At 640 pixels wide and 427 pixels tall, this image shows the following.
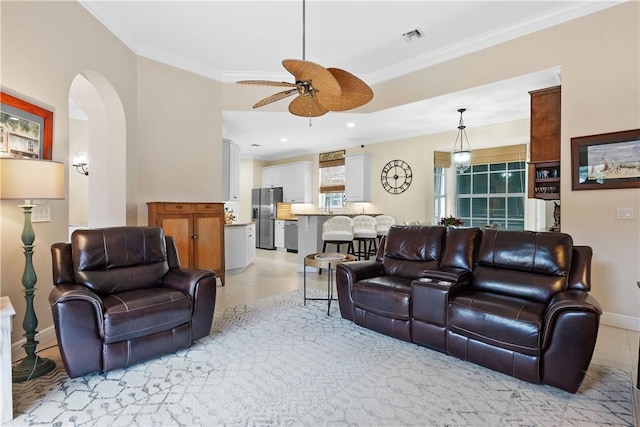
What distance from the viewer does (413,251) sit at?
3387 millimetres

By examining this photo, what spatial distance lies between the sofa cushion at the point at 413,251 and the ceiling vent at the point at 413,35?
2219 mm

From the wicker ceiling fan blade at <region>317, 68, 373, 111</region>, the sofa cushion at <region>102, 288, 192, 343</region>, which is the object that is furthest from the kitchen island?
the sofa cushion at <region>102, 288, 192, 343</region>

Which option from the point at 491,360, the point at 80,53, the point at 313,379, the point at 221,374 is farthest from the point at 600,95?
the point at 80,53

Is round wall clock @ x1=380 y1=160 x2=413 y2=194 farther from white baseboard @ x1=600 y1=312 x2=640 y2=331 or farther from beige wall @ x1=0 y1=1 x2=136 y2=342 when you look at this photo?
beige wall @ x1=0 y1=1 x2=136 y2=342

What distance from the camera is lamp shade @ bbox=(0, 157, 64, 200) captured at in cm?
199

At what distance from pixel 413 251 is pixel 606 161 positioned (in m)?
2.01

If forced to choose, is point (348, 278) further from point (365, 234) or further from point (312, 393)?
point (365, 234)

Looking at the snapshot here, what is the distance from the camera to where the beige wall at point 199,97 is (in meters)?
2.63

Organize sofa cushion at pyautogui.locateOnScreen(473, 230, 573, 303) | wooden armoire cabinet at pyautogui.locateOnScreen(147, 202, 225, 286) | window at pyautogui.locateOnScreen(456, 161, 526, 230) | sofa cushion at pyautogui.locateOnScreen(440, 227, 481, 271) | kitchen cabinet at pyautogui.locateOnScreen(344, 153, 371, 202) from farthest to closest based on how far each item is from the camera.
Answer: kitchen cabinet at pyautogui.locateOnScreen(344, 153, 371, 202)
window at pyautogui.locateOnScreen(456, 161, 526, 230)
wooden armoire cabinet at pyautogui.locateOnScreen(147, 202, 225, 286)
sofa cushion at pyautogui.locateOnScreen(440, 227, 481, 271)
sofa cushion at pyautogui.locateOnScreen(473, 230, 573, 303)

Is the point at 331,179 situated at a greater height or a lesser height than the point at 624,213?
greater

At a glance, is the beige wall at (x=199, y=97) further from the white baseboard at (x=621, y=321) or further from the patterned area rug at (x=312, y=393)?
the patterned area rug at (x=312, y=393)

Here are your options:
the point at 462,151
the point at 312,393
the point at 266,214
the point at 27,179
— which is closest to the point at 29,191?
the point at 27,179

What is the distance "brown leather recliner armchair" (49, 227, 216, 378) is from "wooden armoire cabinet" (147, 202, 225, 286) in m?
1.05

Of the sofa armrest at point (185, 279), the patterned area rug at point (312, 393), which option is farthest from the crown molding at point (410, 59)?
the patterned area rug at point (312, 393)
